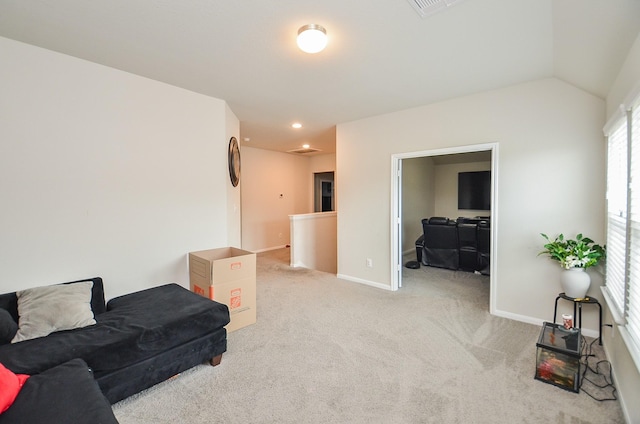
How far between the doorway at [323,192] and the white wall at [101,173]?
4.72 m

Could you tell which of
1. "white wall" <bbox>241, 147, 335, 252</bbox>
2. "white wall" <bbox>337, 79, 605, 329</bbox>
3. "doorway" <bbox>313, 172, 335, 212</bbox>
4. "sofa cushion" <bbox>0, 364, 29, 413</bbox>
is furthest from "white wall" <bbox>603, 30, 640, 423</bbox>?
"doorway" <bbox>313, 172, 335, 212</bbox>

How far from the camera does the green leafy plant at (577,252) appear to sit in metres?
2.41

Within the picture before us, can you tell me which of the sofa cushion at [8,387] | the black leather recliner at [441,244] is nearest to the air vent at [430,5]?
the sofa cushion at [8,387]

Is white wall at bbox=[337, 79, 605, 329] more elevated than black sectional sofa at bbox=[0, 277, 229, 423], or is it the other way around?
white wall at bbox=[337, 79, 605, 329]

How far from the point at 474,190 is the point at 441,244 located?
2.30 meters

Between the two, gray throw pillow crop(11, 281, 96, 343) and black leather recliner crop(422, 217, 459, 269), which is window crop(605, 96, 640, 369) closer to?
black leather recliner crop(422, 217, 459, 269)

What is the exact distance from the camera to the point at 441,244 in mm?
5176

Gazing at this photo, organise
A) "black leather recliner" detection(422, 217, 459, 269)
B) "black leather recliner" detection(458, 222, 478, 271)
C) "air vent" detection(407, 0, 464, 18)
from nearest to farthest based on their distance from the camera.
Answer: "air vent" detection(407, 0, 464, 18) < "black leather recliner" detection(458, 222, 478, 271) < "black leather recliner" detection(422, 217, 459, 269)

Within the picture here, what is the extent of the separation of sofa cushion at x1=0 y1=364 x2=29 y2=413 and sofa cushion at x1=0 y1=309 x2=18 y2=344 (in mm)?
555

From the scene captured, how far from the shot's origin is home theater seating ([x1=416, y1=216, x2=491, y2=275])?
484 cm

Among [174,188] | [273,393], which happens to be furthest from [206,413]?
[174,188]

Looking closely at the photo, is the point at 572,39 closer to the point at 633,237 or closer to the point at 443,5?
the point at 443,5

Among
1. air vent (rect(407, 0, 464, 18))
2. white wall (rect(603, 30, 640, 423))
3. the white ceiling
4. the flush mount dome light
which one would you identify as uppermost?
the white ceiling

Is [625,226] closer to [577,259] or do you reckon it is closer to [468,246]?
[577,259]
